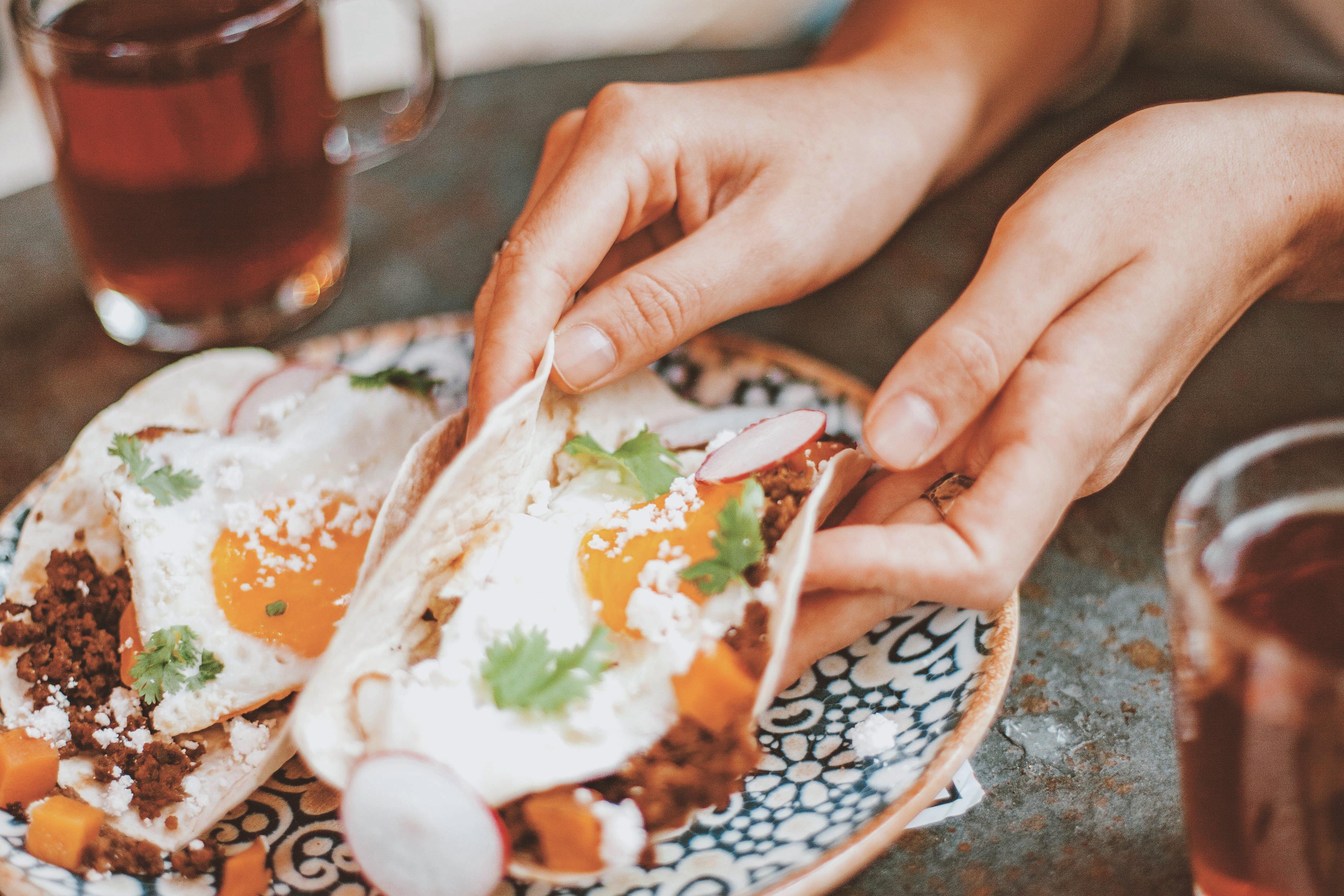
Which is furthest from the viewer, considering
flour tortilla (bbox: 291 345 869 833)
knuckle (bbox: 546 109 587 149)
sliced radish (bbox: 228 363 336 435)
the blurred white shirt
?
the blurred white shirt

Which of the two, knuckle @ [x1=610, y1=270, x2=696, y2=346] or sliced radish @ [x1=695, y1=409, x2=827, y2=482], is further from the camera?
knuckle @ [x1=610, y1=270, x2=696, y2=346]

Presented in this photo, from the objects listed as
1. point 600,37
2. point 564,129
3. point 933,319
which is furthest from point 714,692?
point 600,37

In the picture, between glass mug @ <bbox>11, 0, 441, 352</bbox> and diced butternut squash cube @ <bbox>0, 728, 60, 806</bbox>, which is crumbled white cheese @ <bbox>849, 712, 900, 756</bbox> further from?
glass mug @ <bbox>11, 0, 441, 352</bbox>

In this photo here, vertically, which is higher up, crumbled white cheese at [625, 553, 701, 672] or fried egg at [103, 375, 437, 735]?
crumbled white cheese at [625, 553, 701, 672]

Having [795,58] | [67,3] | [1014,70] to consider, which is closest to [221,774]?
[67,3]

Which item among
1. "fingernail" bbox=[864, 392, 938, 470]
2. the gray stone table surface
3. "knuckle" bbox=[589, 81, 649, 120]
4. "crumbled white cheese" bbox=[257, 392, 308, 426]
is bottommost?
the gray stone table surface

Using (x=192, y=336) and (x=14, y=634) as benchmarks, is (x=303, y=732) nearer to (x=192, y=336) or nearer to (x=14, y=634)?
(x=14, y=634)

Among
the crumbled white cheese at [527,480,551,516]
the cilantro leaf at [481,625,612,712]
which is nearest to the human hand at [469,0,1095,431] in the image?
the crumbled white cheese at [527,480,551,516]

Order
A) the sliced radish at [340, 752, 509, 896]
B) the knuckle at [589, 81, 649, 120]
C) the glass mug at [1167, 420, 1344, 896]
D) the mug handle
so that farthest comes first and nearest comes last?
the mug handle
the knuckle at [589, 81, 649, 120]
the sliced radish at [340, 752, 509, 896]
the glass mug at [1167, 420, 1344, 896]
